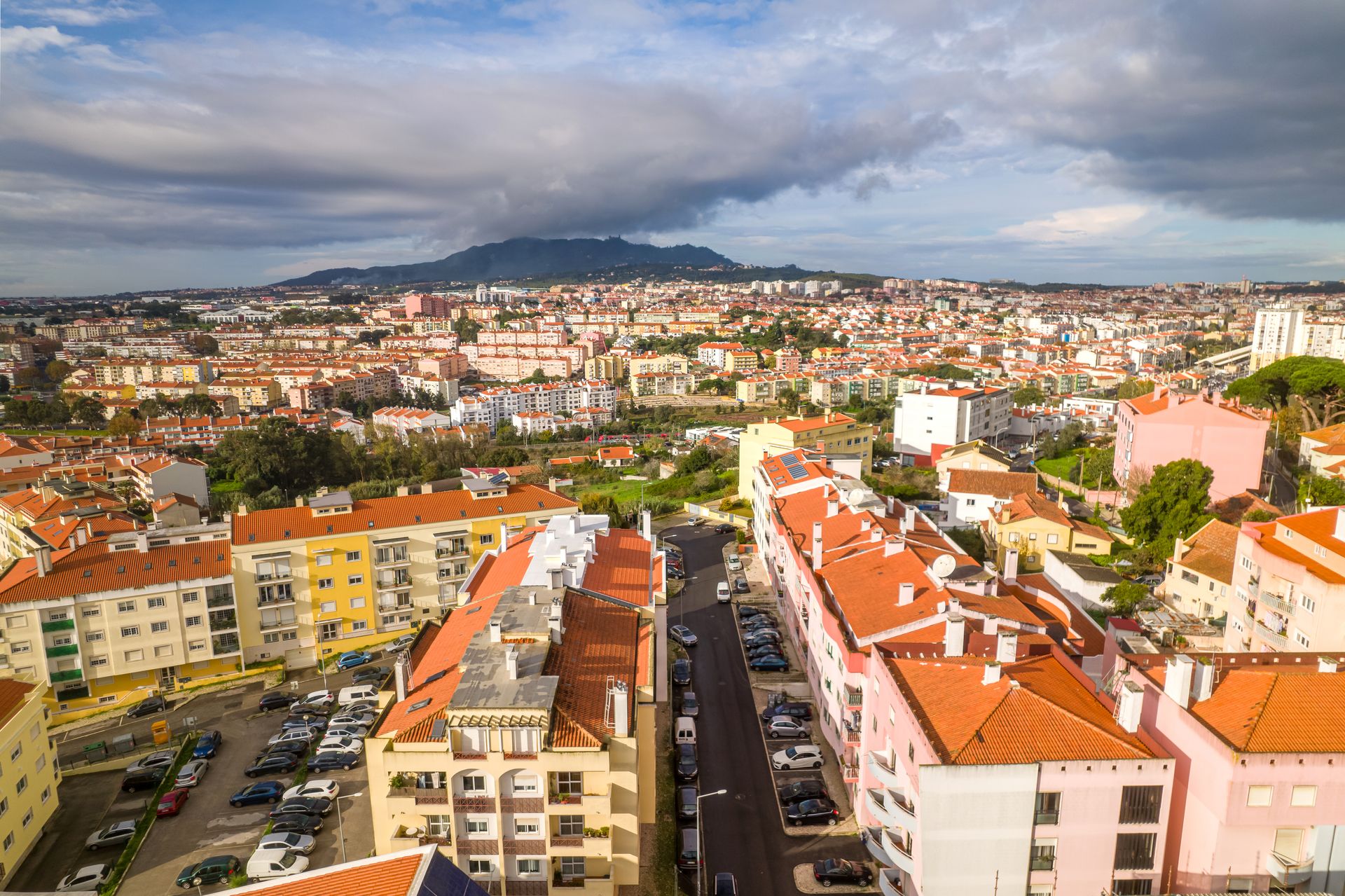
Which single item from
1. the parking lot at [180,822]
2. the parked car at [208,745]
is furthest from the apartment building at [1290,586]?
the parked car at [208,745]

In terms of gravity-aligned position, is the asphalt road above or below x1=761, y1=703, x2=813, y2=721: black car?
below

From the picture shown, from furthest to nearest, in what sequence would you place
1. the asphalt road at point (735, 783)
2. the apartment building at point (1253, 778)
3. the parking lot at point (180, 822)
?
1. the parking lot at point (180, 822)
2. the asphalt road at point (735, 783)
3. the apartment building at point (1253, 778)

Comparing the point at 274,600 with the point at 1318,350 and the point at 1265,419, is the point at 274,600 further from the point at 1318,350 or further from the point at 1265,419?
the point at 1318,350

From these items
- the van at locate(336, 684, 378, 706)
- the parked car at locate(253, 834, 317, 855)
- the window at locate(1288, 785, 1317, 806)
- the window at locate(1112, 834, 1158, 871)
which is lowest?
the van at locate(336, 684, 378, 706)

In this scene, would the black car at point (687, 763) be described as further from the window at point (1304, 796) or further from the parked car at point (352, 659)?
the parked car at point (352, 659)

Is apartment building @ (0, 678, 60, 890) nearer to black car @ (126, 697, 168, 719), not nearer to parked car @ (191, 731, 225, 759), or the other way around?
parked car @ (191, 731, 225, 759)

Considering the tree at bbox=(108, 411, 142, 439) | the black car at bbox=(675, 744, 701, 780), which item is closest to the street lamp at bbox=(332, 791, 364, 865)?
the black car at bbox=(675, 744, 701, 780)
